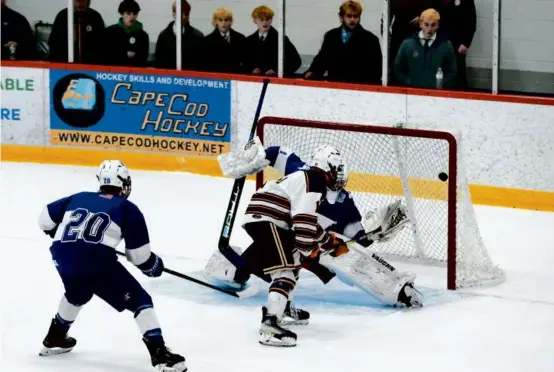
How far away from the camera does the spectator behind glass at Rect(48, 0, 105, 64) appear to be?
431 inches

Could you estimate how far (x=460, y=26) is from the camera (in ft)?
32.0

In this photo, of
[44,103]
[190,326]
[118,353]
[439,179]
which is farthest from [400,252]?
[44,103]

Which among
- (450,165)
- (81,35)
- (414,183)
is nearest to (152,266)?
(450,165)

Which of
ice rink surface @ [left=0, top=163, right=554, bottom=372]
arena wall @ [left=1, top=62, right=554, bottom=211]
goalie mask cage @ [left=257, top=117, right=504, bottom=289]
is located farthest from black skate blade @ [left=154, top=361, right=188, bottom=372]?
arena wall @ [left=1, top=62, right=554, bottom=211]

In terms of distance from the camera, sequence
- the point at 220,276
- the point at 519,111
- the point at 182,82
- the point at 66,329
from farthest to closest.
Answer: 1. the point at 182,82
2. the point at 519,111
3. the point at 220,276
4. the point at 66,329

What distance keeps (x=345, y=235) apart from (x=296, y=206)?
0.85m

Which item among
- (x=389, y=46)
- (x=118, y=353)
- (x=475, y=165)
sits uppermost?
(x=389, y=46)

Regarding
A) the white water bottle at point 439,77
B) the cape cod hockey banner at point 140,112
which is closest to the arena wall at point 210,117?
the cape cod hockey banner at point 140,112

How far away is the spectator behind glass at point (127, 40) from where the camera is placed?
10.8m

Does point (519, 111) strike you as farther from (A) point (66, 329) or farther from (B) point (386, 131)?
(A) point (66, 329)

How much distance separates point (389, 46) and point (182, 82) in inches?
63.3

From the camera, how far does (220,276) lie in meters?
7.71

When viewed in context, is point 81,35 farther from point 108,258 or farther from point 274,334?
point 108,258

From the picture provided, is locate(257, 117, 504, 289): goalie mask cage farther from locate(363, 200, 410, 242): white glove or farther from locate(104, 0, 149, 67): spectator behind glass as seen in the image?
locate(104, 0, 149, 67): spectator behind glass
